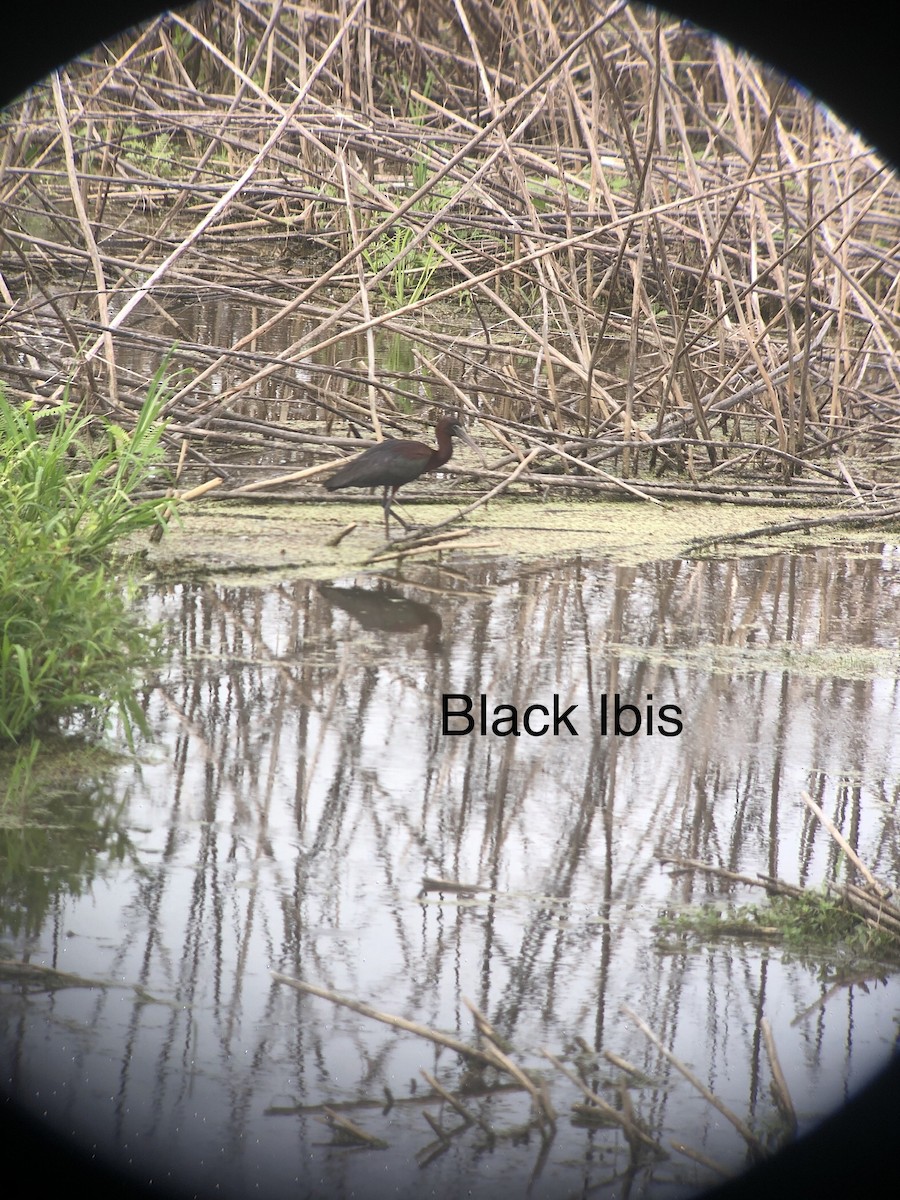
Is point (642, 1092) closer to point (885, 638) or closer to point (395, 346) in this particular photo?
point (885, 638)

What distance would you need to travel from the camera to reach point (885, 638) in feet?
13.9

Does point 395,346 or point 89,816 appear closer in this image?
point 89,816

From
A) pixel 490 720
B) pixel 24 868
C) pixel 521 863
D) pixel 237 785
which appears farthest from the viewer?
pixel 490 720

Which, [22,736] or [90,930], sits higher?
[22,736]

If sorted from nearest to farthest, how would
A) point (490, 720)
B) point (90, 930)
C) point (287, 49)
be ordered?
1. point (90, 930)
2. point (490, 720)
3. point (287, 49)

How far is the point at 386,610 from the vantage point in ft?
13.8

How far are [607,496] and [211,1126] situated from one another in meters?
4.00

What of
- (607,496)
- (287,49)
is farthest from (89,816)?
(287,49)

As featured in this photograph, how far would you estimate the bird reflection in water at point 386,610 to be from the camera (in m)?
4.03

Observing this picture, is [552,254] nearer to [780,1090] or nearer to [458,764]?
[458,764]

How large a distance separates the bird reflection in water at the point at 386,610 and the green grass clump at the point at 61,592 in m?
0.62

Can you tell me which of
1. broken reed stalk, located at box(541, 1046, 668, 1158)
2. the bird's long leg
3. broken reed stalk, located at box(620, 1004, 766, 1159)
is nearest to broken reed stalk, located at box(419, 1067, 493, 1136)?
broken reed stalk, located at box(541, 1046, 668, 1158)

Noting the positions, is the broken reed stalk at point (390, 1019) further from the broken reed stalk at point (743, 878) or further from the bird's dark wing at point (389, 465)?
the bird's dark wing at point (389, 465)

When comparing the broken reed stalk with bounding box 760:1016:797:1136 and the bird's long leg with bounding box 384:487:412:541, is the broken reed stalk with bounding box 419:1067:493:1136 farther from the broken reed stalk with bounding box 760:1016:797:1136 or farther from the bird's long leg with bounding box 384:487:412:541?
the bird's long leg with bounding box 384:487:412:541
